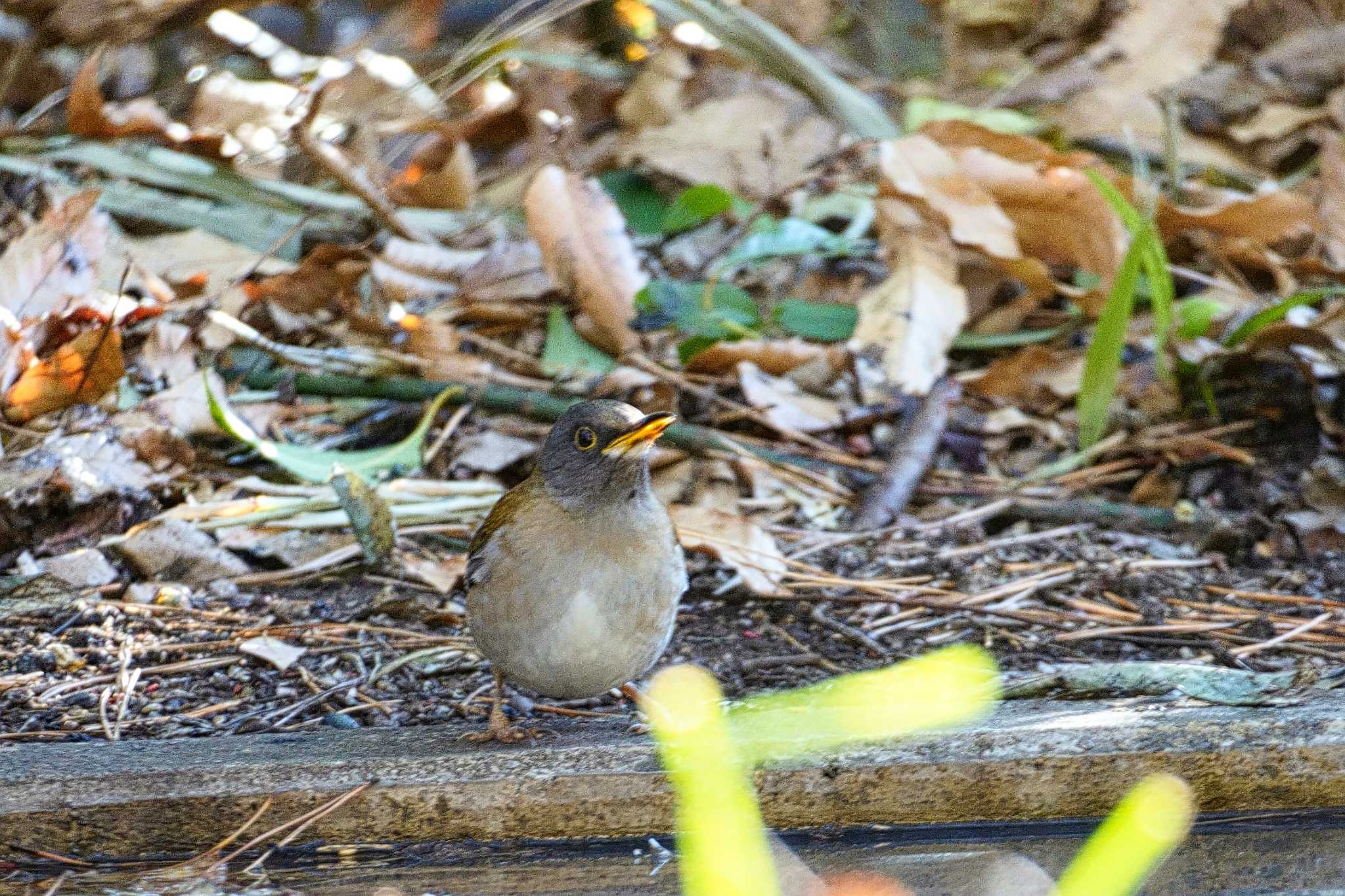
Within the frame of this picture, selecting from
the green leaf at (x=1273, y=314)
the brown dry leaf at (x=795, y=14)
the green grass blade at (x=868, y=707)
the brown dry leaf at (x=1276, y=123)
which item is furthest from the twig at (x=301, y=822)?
the brown dry leaf at (x=795, y=14)

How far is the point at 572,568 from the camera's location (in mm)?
3303

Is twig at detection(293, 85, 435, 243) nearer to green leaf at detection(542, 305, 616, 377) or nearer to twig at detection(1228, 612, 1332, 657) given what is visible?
green leaf at detection(542, 305, 616, 377)

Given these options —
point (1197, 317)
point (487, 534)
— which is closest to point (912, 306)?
point (1197, 317)

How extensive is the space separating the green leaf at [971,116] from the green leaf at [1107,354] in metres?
2.02

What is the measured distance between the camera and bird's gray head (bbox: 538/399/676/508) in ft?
11.1

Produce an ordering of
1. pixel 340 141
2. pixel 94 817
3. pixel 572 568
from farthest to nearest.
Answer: pixel 340 141, pixel 572 568, pixel 94 817

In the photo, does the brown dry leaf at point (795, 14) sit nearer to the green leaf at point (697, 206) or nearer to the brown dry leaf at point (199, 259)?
the green leaf at point (697, 206)

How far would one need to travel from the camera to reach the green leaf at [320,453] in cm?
451

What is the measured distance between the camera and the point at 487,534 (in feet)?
11.8

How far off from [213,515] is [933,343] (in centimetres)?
242

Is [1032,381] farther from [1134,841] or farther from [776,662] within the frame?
[1134,841]

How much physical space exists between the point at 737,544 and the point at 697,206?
80.0 inches

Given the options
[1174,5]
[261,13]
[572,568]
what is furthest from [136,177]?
[1174,5]

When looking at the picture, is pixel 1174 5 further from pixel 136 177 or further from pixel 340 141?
pixel 136 177
